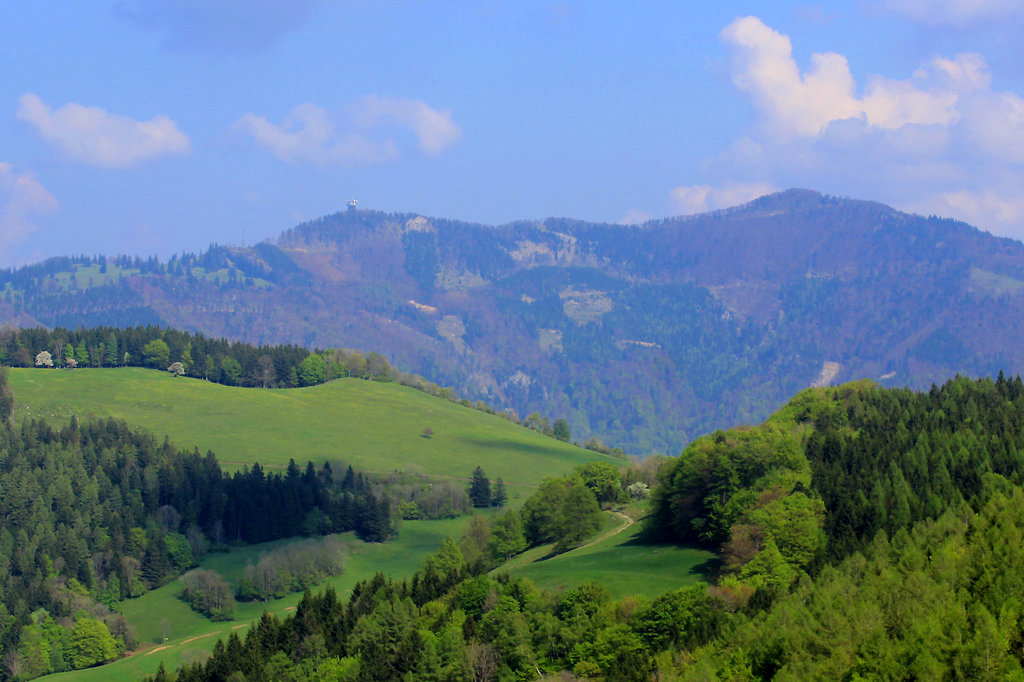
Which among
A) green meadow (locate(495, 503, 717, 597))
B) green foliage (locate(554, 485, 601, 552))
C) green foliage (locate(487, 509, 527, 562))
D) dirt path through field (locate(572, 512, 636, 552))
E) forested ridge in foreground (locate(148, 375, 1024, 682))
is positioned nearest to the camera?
forested ridge in foreground (locate(148, 375, 1024, 682))

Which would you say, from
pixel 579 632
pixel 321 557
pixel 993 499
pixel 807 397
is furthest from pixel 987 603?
pixel 321 557

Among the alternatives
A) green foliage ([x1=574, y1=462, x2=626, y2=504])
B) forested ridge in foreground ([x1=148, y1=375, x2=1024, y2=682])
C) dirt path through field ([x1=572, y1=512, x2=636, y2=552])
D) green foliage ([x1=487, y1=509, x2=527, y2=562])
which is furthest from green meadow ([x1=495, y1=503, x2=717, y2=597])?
green foliage ([x1=574, y1=462, x2=626, y2=504])

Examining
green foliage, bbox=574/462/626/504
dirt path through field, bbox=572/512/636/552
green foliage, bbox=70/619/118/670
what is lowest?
green foliage, bbox=70/619/118/670

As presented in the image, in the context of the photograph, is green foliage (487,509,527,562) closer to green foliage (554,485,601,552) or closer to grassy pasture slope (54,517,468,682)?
green foliage (554,485,601,552)

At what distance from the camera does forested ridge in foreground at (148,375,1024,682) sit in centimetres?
8544

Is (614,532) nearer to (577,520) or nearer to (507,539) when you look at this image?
(577,520)

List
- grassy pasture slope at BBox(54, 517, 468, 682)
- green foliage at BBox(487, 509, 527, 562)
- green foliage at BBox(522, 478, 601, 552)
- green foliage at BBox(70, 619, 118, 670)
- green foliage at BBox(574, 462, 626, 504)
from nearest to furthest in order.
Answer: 1. green foliage at BBox(522, 478, 601, 552)
2. grassy pasture slope at BBox(54, 517, 468, 682)
3. green foliage at BBox(487, 509, 527, 562)
4. green foliage at BBox(70, 619, 118, 670)
5. green foliage at BBox(574, 462, 626, 504)

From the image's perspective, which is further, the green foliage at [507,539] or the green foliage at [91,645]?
the green foliage at [91,645]

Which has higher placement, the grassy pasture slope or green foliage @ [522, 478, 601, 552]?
green foliage @ [522, 478, 601, 552]

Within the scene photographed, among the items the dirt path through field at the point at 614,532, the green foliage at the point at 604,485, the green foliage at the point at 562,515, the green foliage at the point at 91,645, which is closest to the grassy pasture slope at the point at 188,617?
the green foliage at the point at 91,645

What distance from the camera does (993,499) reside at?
111 metres

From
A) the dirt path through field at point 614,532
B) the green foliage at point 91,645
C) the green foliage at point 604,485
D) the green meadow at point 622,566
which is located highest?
the green foliage at point 604,485

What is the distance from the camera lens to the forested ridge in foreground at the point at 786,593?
3364 inches

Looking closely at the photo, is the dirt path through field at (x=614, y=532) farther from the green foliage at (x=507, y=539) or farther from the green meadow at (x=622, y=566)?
the green foliage at (x=507, y=539)
